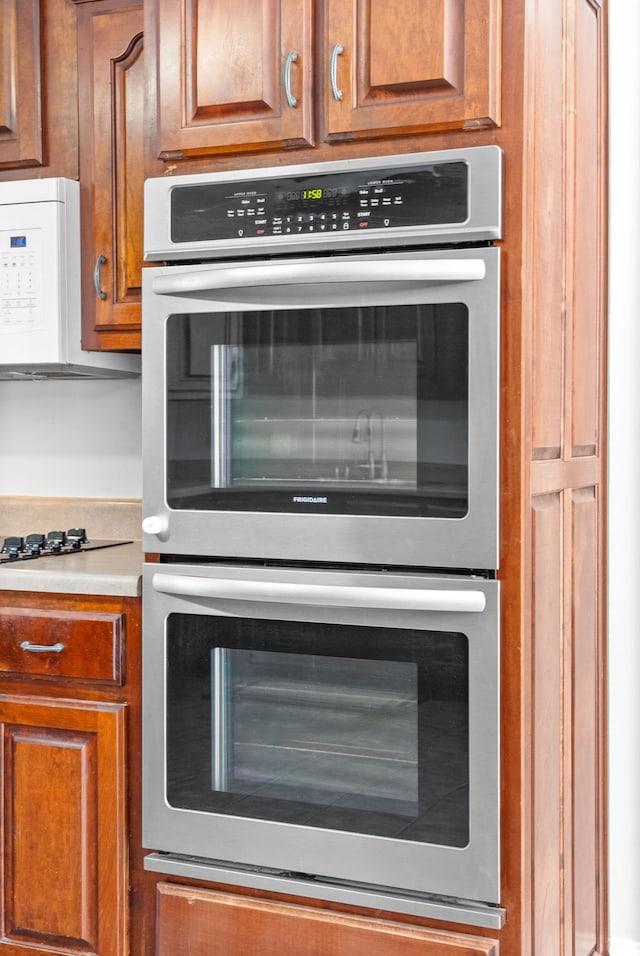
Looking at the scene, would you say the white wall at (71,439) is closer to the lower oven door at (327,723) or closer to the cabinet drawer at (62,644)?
the cabinet drawer at (62,644)

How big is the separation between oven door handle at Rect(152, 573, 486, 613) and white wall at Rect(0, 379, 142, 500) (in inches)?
33.6

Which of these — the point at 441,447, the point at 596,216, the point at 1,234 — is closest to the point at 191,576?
the point at 441,447

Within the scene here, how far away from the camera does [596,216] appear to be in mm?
2158

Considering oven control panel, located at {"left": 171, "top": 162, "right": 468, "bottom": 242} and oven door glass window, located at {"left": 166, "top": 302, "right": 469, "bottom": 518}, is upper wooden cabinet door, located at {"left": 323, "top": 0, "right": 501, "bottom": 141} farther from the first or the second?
oven door glass window, located at {"left": 166, "top": 302, "right": 469, "bottom": 518}

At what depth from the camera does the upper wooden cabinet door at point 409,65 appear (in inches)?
65.3

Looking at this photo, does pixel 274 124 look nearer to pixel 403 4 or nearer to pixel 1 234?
pixel 403 4

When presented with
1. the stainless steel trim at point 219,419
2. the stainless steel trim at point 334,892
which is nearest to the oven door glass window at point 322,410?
the stainless steel trim at point 219,419

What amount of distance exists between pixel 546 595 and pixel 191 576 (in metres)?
0.65

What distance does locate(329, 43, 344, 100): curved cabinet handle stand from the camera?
176cm

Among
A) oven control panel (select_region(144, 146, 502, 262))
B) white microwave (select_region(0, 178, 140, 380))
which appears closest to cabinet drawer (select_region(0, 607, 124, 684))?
white microwave (select_region(0, 178, 140, 380))

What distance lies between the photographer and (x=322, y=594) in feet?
5.75

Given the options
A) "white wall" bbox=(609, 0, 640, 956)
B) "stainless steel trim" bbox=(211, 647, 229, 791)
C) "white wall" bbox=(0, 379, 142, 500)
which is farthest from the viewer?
"white wall" bbox=(0, 379, 142, 500)

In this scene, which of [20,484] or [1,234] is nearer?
[1,234]

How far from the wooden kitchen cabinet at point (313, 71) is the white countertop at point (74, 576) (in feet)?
2.73
